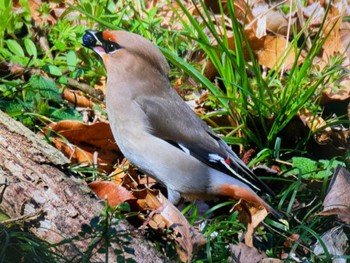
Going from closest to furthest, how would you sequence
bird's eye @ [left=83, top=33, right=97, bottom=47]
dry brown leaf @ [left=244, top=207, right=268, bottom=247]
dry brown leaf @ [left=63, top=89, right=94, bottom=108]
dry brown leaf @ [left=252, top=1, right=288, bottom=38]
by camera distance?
dry brown leaf @ [left=244, top=207, right=268, bottom=247]
bird's eye @ [left=83, top=33, right=97, bottom=47]
dry brown leaf @ [left=63, top=89, right=94, bottom=108]
dry brown leaf @ [left=252, top=1, right=288, bottom=38]

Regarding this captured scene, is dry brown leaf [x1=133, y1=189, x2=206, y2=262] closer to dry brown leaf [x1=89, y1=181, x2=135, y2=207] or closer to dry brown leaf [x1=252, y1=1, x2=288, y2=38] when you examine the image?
dry brown leaf [x1=89, y1=181, x2=135, y2=207]

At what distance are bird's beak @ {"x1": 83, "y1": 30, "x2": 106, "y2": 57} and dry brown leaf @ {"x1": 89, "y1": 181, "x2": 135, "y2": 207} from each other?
0.83 metres

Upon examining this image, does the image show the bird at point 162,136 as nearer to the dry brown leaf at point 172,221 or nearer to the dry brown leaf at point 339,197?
the dry brown leaf at point 172,221

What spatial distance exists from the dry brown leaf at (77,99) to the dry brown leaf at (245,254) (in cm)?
192

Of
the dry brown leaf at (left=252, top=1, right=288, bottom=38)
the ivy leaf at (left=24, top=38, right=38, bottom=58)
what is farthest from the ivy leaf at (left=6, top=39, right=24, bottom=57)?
the dry brown leaf at (left=252, top=1, right=288, bottom=38)

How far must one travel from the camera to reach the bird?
4.83 meters

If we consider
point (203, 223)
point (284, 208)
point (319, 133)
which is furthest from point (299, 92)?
point (203, 223)

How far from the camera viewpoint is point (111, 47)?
514 centimetres

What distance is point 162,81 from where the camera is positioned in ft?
16.8

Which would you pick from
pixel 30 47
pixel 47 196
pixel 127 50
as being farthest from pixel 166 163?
pixel 30 47

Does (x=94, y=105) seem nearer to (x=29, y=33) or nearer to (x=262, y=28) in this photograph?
(x=29, y=33)

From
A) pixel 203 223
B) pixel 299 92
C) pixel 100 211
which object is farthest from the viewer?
pixel 299 92

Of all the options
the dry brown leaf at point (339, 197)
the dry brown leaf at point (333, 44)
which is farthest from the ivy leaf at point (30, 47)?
the dry brown leaf at point (339, 197)

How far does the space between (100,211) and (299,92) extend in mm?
1962
